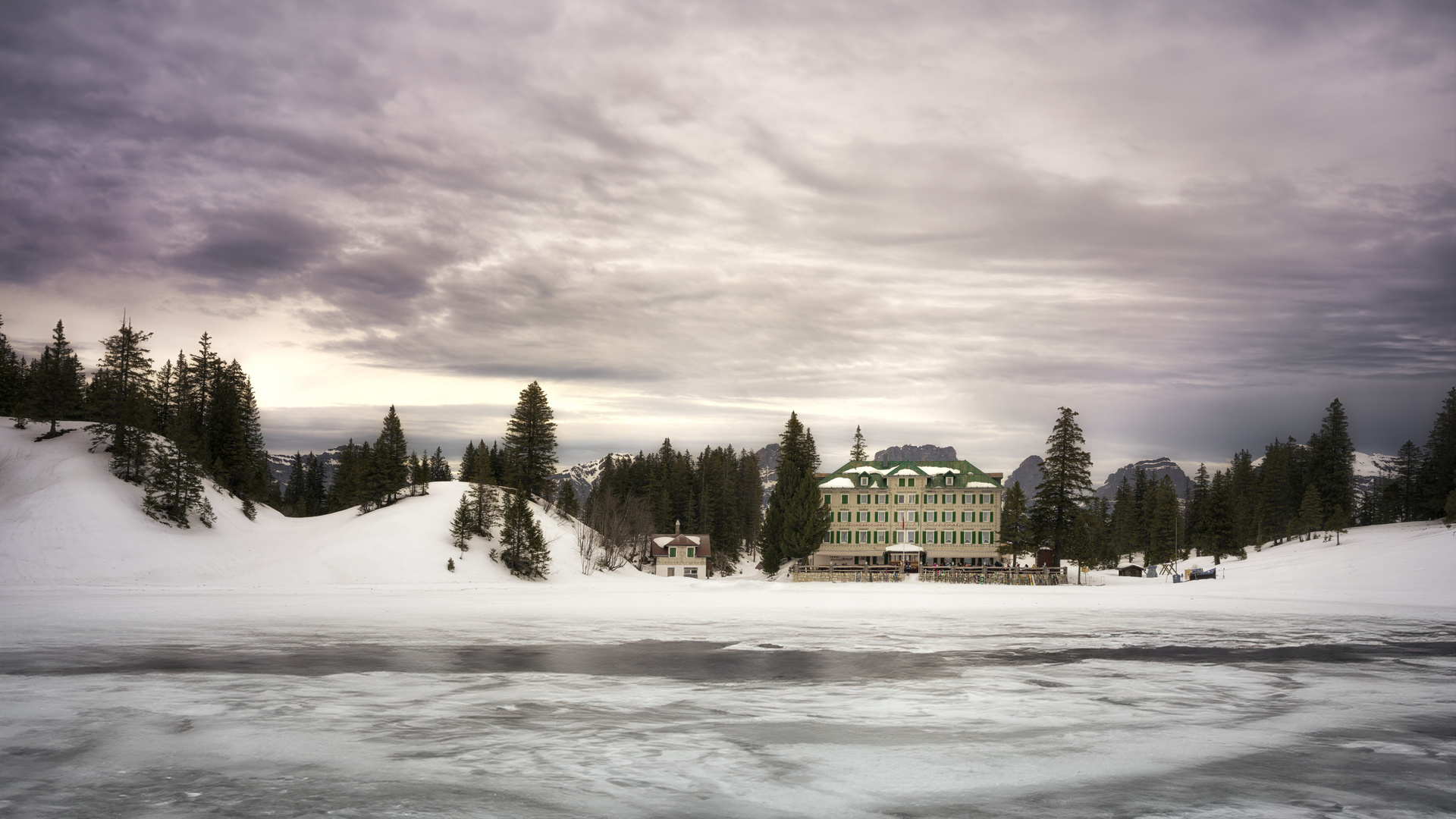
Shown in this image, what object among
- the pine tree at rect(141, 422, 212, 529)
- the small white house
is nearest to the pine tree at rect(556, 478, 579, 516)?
the small white house

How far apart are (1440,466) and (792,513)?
75.5m

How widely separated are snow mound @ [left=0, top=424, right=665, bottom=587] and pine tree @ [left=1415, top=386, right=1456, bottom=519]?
87157mm

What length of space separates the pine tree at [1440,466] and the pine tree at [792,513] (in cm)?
6316

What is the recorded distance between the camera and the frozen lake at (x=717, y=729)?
29.9 feet

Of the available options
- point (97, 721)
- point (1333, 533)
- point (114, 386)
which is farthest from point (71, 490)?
point (1333, 533)

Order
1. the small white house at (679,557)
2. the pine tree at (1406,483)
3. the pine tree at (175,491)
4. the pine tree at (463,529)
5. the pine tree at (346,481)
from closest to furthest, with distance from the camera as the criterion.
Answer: the pine tree at (175,491) → the pine tree at (463,529) → the small white house at (679,557) → the pine tree at (346,481) → the pine tree at (1406,483)

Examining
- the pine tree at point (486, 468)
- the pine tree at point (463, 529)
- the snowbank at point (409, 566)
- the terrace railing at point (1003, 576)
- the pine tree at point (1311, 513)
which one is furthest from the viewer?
the pine tree at point (1311, 513)

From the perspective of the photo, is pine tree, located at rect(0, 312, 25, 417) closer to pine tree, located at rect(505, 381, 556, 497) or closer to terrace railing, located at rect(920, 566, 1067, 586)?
pine tree, located at rect(505, 381, 556, 497)

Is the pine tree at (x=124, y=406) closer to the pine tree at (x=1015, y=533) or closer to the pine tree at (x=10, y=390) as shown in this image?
the pine tree at (x=10, y=390)

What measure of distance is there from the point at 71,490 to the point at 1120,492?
162933 mm

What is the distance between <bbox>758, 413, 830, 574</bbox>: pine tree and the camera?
3492 inches

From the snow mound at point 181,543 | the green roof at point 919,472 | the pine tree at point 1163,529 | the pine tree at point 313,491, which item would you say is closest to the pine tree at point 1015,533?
the green roof at point 919,472

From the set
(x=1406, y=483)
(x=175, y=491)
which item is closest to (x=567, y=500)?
(x=175, y=491)

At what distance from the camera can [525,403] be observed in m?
96.4
